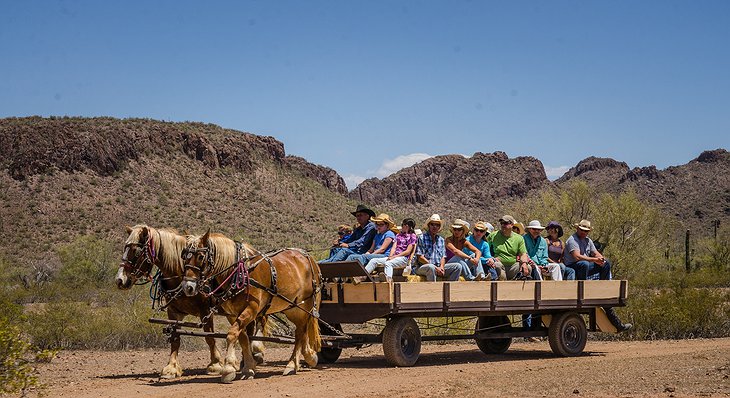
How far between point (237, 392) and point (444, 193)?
3505 inches

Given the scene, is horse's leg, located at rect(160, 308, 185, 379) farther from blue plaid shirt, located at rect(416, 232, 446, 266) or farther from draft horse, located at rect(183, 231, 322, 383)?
blue plaid shirt, located at rect(416, 232, 446, 266)

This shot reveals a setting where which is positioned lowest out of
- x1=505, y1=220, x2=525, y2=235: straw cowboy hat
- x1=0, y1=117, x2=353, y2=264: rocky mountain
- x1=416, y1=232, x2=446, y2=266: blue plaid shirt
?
x1=416, y1=232, x2=446, y2=266: blue plaid shirt

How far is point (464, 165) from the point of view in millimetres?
102438

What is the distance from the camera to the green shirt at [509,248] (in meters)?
14.8

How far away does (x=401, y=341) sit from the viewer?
13391mm

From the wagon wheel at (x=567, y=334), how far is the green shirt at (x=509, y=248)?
1324 millimetres

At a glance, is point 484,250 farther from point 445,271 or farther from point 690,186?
point 690,186

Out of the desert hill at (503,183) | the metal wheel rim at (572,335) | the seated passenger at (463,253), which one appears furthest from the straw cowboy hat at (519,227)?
the desert hill at (503,183)

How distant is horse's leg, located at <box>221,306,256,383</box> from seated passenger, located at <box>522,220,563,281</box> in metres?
5.39

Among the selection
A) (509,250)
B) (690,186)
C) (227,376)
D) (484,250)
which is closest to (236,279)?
(227,376)

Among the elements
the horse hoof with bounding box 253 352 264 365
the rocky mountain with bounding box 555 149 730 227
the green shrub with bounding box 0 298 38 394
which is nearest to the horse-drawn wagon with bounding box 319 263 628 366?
the horse hoof with bounding box 253 352 264 365

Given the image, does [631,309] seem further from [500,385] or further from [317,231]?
[317,231]

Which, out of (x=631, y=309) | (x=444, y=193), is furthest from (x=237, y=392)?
(x=444, y=193)

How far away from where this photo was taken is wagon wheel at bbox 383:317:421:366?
512 inches
